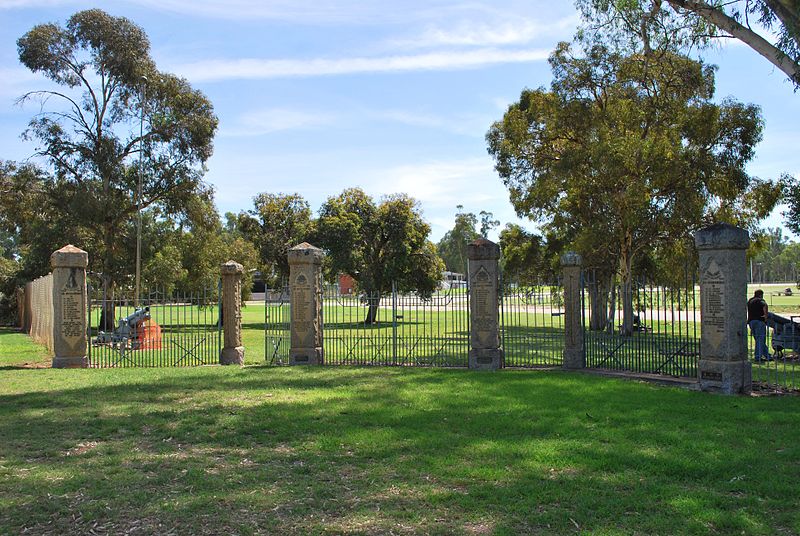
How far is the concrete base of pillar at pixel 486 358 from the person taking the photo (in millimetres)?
12734

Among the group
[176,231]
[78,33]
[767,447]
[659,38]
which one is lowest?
[767,447]

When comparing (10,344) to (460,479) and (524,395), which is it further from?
(460,479)

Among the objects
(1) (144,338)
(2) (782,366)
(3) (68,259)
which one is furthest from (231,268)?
(2) (782,366)

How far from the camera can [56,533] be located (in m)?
4.44

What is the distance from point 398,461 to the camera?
6062 millimetres

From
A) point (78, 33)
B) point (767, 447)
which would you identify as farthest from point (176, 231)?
point (767, 447)

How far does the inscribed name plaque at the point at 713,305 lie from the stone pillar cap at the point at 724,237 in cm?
29

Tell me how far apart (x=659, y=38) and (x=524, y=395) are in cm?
939

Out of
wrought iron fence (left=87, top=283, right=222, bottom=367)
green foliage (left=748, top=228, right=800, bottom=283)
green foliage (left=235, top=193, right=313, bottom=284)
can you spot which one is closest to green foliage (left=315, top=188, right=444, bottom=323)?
green foliage (left=235, top=193, right=313, bottom=284)

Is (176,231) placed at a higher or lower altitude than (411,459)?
higher

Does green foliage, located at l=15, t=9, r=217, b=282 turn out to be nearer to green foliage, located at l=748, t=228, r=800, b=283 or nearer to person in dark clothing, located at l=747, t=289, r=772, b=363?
person in dark clothing, located at l=747, t=289, r=772, b=363

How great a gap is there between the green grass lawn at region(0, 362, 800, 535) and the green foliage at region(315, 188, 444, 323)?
2272 cm

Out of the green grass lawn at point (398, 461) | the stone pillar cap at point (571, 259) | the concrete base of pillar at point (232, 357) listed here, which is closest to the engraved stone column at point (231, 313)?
the concrete base of pillar at point (232, 357)

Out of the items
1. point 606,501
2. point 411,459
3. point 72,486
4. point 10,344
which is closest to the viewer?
point 606,501
